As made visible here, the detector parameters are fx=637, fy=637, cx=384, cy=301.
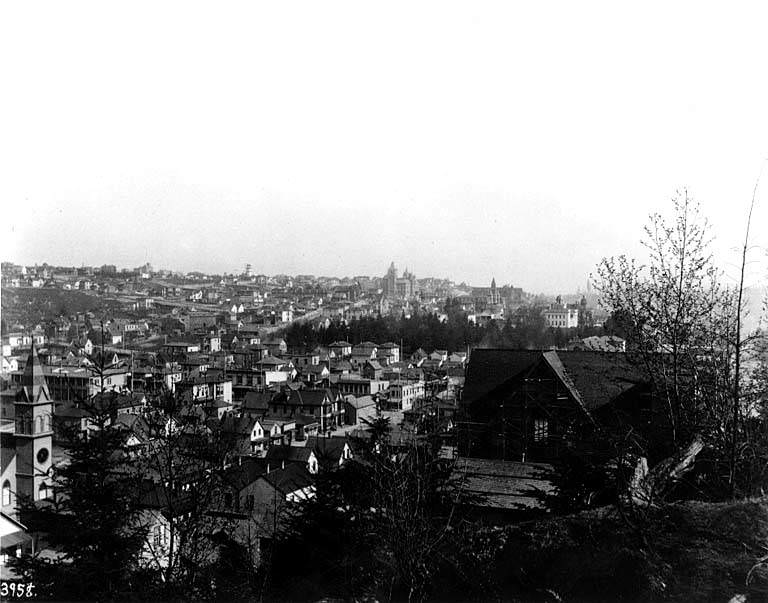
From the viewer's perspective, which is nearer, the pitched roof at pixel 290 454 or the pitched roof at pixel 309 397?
the pitched roof at pixel 290 454

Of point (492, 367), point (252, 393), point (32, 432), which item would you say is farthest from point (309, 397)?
point (492, 367)

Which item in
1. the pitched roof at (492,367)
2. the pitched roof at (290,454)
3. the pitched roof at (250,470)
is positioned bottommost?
the pitched roof at (290,454)

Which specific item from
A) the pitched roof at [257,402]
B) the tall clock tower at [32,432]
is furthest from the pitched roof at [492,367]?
the pitched roof at [257,402]

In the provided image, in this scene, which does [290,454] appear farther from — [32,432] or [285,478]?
[32,432]

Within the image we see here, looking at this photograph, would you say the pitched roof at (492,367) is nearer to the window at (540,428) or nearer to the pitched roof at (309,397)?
the window at (540,428)

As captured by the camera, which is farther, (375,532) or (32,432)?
(32,432)

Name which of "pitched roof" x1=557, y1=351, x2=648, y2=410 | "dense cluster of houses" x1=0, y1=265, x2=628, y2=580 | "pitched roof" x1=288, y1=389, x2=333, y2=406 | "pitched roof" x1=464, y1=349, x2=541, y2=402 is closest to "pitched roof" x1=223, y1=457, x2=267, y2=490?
"dense cluster of houses" x1=0, y1=265, x2=628, y2=580

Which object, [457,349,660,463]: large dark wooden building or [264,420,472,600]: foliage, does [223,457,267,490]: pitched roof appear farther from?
[264,420,472,600]: foliage

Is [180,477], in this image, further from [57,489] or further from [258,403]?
[258,403]
